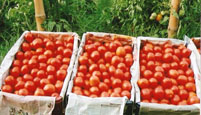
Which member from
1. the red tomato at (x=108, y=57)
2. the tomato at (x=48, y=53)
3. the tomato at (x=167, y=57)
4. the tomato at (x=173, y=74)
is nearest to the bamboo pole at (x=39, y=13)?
the tomato at (x=48, y=53)

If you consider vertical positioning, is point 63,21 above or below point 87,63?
above

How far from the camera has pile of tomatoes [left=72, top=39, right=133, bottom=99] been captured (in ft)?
8.25

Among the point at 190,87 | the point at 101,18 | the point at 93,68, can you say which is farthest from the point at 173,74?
the point at 101,18

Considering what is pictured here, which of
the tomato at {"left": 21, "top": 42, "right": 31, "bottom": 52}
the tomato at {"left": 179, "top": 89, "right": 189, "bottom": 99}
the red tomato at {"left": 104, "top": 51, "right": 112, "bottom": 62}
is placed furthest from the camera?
the tomato at {"left": 21, "top": 42, "right": 31, "bottom": 52}

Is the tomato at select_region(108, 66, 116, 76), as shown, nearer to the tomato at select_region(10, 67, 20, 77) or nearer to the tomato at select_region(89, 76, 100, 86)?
the tomato at select_region(89, 76, 100, 86)

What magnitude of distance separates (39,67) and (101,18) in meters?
1.23

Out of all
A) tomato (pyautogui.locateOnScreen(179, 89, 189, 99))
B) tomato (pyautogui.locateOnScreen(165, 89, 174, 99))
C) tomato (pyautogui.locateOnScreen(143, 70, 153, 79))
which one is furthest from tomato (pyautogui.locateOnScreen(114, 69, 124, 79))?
tomato (pyautogui.locateOnScreen(179, 89, 189, 99))

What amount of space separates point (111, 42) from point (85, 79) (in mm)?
591

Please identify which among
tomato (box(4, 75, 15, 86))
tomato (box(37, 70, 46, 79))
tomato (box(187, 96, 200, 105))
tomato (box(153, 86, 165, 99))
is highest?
tomato (box(37, 70, 46, 79))

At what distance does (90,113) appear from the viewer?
2303 millimetres

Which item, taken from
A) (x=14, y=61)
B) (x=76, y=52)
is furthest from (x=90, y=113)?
(x=14, y=61)

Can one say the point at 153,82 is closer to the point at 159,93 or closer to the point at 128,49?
the point at 159,93

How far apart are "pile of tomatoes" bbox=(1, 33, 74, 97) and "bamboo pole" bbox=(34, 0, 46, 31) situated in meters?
0.41

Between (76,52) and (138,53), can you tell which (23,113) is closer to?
(76,52)
